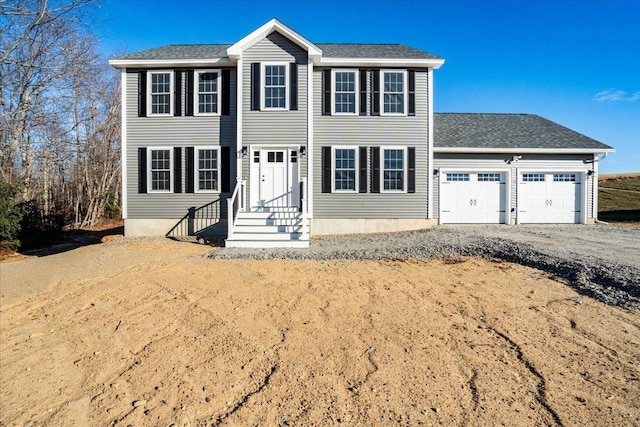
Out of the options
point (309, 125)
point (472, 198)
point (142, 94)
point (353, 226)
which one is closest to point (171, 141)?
point (142, 94)

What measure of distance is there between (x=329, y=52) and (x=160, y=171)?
707 centimetres

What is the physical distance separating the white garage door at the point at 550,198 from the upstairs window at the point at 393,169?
5522 mm

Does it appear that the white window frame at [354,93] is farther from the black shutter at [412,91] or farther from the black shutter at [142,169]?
the black shutter at [142,169]

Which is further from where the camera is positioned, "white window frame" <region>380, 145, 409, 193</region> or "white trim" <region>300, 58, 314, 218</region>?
"white window frame" <region>380, 145, 409, 193</region>

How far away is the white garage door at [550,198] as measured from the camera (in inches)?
556

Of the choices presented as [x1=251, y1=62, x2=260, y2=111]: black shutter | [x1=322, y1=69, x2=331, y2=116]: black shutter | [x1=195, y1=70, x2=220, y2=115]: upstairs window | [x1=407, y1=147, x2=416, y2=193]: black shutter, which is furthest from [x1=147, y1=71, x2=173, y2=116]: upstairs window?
[x1=407, y1=147, x2=416, y2=193]: black shutter

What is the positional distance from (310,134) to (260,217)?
319 centimetres

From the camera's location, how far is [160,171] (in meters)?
12.1

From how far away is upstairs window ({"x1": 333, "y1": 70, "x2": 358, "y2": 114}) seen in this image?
Answer: 11969mm

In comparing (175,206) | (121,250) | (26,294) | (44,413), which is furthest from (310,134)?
(44,413)

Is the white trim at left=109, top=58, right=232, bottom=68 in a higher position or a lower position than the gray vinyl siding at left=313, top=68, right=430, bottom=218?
higher

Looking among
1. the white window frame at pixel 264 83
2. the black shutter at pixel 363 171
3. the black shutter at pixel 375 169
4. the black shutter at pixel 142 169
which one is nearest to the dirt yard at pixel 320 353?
the black shutter at pixel 363 171

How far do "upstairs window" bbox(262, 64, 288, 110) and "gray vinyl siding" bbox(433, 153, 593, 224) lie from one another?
20.6ft

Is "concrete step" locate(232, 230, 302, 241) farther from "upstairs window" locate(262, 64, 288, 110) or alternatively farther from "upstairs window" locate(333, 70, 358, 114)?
"upstairs window" locate(333, 70, 358, 114)
